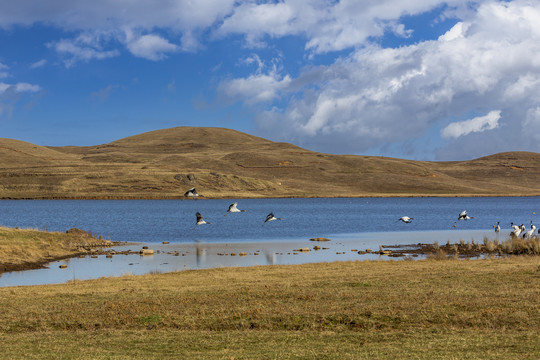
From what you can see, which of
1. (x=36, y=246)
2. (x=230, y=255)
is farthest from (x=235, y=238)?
(x=36, y=246)

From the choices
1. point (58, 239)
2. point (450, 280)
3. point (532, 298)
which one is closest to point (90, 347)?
point (532, 298)

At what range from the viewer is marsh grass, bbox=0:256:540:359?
1241cm

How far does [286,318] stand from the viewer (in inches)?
597

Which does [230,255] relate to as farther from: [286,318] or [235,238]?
[286,318]

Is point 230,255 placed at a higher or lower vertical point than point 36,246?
lower

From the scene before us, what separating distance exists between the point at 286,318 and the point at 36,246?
27.5m

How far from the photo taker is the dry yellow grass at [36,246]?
34188 mm

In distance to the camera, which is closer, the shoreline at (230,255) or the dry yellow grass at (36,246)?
the shoreline at (230,255)

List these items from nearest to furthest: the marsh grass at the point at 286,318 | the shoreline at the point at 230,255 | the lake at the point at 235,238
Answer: the marsh grass at the point at 286,318 → the shoreline at the point at 230,255 → the lake at the point at 235,238

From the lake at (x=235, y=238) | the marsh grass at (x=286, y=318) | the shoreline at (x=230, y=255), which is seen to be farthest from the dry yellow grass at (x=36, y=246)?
the marsh grass at (x=286, y=318)

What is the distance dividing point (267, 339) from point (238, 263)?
888 inches

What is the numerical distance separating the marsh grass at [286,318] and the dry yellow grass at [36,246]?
43.6 ft

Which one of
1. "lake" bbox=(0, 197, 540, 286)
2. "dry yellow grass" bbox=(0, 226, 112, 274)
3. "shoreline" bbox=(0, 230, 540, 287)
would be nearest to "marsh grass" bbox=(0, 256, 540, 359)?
"shoreline" bbox=(0, 230, 540, 287)

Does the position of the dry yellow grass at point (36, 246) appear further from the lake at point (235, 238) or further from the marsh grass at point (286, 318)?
the marsh grass at point (286, 318)
